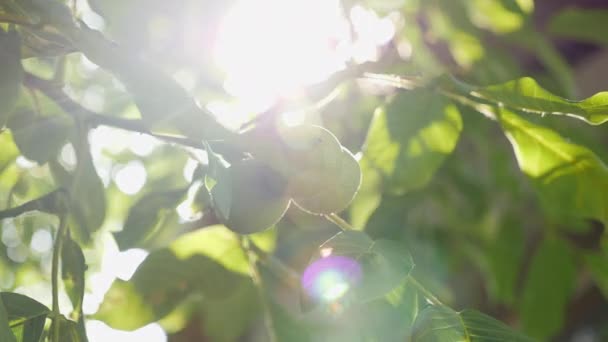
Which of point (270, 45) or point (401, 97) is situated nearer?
point (401, 97)

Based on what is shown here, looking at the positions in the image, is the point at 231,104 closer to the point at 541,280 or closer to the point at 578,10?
the point at 541,280

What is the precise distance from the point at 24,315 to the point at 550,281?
0.81m

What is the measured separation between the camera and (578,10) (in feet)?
4.25

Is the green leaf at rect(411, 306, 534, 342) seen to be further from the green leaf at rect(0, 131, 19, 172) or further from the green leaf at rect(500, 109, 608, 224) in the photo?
the green leaf at rect(0, 131, 19, 172)

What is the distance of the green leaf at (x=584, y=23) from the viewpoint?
128 centimetres

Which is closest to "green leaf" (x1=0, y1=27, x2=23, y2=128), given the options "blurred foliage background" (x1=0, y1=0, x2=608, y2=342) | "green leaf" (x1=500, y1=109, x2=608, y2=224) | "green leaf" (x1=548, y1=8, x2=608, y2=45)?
"blurred foliage background" (x1=0, y1=0, x2=608, y2=342)

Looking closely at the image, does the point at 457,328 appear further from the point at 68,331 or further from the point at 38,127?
the point at 38,127

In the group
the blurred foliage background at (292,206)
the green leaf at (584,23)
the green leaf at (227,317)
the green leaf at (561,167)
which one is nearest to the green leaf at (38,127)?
the blurred foliage background at (292,206)

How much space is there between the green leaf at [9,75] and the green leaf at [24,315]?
0.38ft

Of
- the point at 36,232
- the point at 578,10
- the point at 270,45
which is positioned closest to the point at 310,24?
the point at 270,45

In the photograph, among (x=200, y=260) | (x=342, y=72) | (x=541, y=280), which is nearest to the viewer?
(x=342, y=72)

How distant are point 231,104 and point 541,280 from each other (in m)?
0.52

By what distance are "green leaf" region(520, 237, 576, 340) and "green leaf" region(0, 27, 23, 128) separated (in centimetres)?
82

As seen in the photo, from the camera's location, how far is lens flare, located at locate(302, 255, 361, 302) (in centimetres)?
48
